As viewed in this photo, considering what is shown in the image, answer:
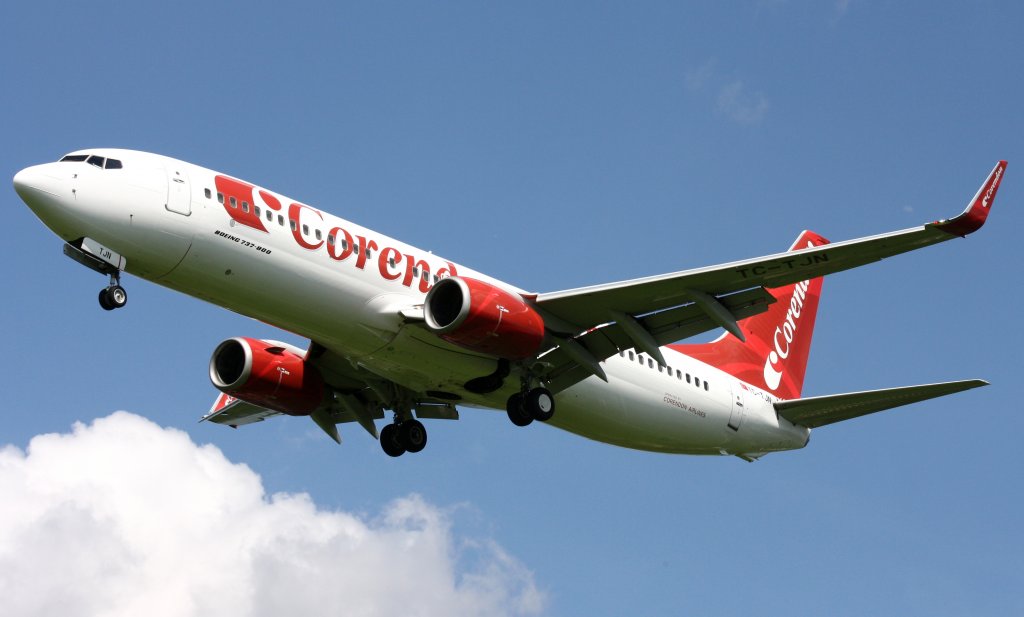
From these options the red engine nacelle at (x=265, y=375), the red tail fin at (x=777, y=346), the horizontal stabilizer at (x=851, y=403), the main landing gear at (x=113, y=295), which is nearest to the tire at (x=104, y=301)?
the main landing gear at (x=113, y=295)

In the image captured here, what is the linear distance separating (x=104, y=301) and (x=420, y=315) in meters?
6.57

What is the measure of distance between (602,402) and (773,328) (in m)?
9.93

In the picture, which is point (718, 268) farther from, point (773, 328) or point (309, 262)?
point (773, 328)

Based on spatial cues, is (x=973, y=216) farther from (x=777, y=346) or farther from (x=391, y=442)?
(x=391, y=442)

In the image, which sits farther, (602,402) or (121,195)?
(602,402)

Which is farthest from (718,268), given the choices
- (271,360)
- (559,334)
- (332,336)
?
(271,360)

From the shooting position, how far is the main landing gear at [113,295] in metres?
25.9

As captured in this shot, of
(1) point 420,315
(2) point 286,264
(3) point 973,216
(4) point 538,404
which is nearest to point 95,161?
(2) point 286,264

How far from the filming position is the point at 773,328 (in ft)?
130

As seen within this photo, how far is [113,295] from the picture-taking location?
2595cm

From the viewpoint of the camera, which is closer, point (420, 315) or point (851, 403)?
point (420, 315)

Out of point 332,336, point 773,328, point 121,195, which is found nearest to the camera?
point 121,195

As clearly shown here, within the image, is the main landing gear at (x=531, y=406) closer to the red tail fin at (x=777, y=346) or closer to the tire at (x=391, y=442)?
the tire at (x=391, y=442)

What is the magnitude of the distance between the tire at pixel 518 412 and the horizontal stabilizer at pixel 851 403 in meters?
8.51
